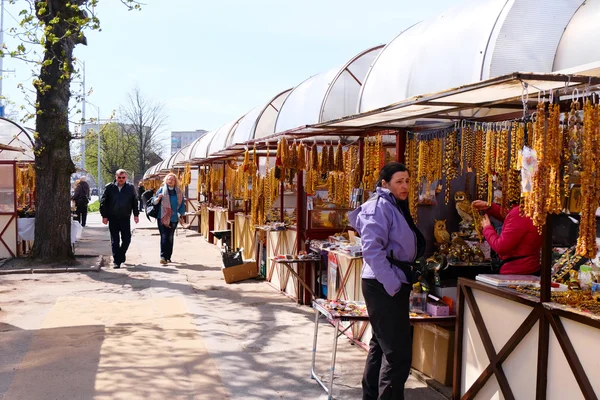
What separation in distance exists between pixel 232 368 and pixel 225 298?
3.43 metres

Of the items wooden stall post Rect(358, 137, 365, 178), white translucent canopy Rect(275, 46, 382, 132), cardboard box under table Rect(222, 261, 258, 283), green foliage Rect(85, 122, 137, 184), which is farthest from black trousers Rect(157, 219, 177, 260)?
green foliage Rect(85, 122, 137, 184)

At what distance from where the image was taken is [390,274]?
427cm

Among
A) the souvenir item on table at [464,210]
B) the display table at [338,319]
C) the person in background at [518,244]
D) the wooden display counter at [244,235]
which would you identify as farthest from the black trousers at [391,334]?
the wooden display counter at [244,235]

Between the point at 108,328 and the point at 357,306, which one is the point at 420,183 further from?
the point at 108,328

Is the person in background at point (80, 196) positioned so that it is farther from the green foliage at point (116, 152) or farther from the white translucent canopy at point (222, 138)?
the green foliage at point (116, 152)

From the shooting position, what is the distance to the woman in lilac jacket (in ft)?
14.2

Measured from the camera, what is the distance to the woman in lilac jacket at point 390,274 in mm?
4320

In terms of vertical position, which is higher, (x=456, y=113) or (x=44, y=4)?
(x=44, y=4)

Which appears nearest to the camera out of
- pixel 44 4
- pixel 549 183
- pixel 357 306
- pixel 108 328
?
pixel 549 183

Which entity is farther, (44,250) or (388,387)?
(44,250)

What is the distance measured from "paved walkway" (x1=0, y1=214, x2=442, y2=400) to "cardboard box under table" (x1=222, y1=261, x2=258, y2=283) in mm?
233

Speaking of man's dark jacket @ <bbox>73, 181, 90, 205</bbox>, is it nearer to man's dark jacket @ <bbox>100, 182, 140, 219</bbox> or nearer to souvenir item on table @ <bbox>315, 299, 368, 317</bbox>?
man's dark jacket @ <bbox>100, 182, 140, 219</bbox>

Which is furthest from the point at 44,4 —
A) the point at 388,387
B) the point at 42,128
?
the point at 388,387

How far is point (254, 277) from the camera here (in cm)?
1105
